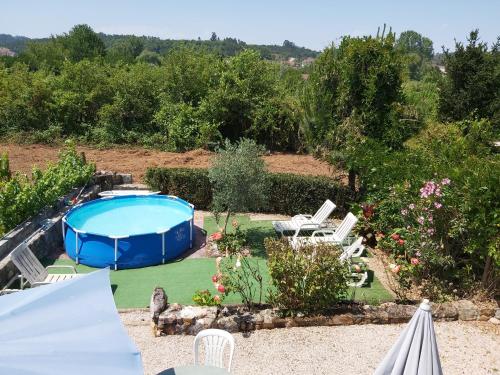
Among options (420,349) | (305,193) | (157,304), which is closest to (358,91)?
(305,193)

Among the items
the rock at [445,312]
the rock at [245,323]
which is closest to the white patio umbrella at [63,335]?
the rock at [245,323]

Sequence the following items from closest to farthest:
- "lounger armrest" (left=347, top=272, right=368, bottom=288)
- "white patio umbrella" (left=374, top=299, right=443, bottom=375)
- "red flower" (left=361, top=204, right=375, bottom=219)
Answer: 1. "white patio umbrella" (left=374, top=299, right=443, bottom=375)
2. "lounger armrest" (left=347, top=272, right=368, bottom=288)
3. "red flower" (left=361, top=204, right=375, bottom=219)

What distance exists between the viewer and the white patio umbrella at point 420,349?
162 inches

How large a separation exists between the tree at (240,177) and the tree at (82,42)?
1963 inches

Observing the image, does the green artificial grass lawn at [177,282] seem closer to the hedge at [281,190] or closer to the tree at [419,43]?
the hedge at [281,190]

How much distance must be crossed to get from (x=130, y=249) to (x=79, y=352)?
679 centimetres

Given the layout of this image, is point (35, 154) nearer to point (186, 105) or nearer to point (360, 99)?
point (186, 105)

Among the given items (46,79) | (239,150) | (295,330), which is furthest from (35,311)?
(46,79)

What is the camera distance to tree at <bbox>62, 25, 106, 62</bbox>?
184ft

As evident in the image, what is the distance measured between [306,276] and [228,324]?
150 centimetres

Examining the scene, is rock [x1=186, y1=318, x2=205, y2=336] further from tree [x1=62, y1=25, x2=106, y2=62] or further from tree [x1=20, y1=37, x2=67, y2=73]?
tree [x1=62, y1=25, x2=106, y2=62]

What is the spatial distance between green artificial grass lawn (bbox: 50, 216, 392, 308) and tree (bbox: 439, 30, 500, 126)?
1274cm

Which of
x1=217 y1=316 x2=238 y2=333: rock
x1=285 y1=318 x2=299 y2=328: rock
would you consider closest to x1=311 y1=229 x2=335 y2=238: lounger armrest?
x1=285 y1=318 x2=299 y2=328: rock

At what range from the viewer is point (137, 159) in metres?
20.7
